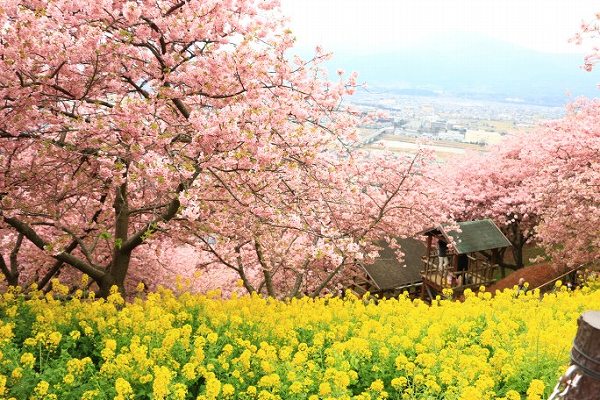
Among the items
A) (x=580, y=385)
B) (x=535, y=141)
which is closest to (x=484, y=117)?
(x=535, y=141)

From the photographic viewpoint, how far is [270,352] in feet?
22.3

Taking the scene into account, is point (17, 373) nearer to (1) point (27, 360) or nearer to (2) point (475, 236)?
(1) point (27, 360)

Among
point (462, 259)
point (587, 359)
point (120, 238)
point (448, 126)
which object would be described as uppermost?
point (448, 126)

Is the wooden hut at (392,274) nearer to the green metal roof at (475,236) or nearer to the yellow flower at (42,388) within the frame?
the green metal roof at (475,236)

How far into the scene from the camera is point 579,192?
16.6m

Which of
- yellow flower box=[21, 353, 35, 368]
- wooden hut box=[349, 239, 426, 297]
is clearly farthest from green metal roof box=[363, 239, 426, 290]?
yellow flower box=[21, 353, 35, 368]

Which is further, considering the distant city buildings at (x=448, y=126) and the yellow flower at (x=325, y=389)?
the distant city buildings at (x=448, y=126)

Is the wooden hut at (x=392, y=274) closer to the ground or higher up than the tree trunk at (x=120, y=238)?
closer to the ground

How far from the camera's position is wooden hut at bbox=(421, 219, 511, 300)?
Answer: 2150 cm

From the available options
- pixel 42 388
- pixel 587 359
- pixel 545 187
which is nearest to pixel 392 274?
pixel 545 187

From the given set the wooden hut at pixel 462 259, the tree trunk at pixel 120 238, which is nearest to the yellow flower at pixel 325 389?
the tree trunk at pixel 120 238

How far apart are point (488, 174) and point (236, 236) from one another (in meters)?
22.7

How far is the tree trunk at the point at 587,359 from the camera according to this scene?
2379 mm

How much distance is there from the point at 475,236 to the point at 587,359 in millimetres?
20650
